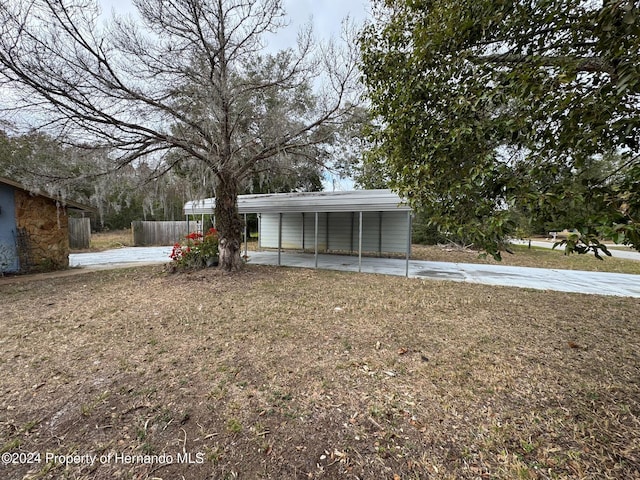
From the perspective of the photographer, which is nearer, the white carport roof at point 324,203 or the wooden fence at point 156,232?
the white carport roof at point 324,203

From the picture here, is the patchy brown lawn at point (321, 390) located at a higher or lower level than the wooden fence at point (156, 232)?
lower

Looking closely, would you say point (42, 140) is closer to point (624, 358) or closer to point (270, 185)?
point (270, 185)

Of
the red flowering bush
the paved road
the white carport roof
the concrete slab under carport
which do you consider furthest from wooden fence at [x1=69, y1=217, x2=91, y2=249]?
the concrete slab under carport

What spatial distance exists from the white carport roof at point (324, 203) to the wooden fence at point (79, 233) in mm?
6224

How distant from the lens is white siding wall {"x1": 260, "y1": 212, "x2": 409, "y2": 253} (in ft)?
38.5

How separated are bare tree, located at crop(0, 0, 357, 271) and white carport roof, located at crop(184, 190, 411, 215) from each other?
1835 millimetres

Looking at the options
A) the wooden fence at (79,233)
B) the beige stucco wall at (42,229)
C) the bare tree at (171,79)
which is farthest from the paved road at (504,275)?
the bare tree at (171,79)

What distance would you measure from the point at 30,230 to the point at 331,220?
9708 millimetres

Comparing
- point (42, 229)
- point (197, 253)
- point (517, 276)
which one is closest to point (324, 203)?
point (197, 253)

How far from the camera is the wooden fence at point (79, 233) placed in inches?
500

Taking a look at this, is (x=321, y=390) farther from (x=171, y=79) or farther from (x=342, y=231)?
(x=342, y=231)

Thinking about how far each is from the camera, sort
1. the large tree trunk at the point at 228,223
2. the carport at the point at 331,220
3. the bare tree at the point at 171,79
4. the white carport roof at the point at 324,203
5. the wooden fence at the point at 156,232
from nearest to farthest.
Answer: the bare tree at the point at 171,79
the large tree trunk at the point at 228,223
the white carport roof at the point at 324,203
the carport at the point at 331,220
the wooden fence at the point at 156,232

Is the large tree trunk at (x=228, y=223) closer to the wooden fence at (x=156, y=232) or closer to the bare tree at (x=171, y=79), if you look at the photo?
the bare tree at (x=171, y=79)

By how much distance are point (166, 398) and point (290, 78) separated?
5.89 metres
